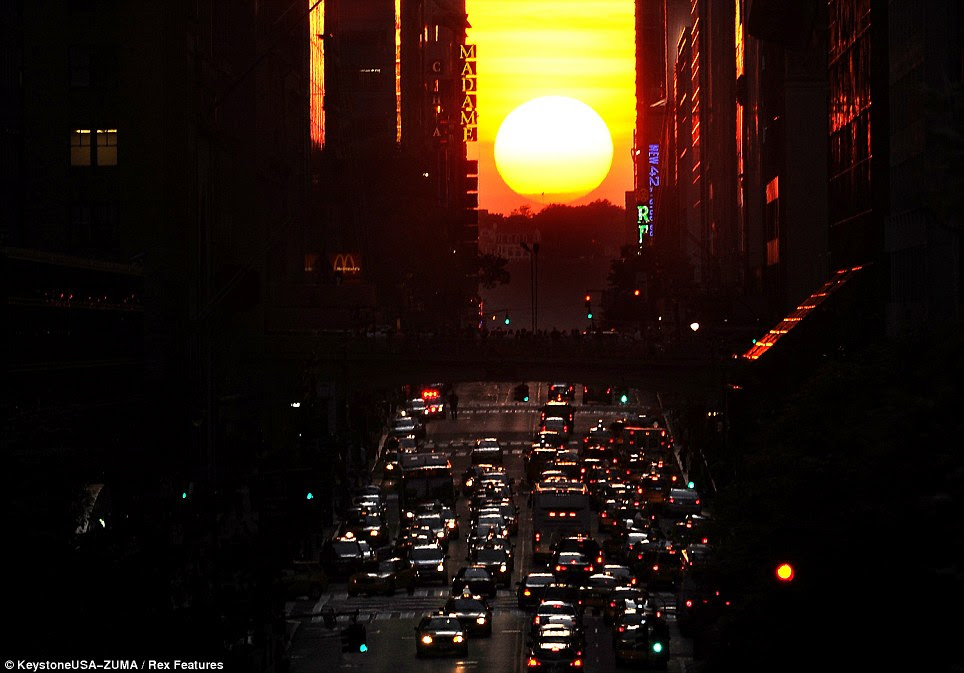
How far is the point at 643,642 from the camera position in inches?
1941

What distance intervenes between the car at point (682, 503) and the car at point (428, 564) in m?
19.1

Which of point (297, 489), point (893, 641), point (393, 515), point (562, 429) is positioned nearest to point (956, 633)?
point (893, 641)

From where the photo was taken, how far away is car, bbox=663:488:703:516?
88.8 metres

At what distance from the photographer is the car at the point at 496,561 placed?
70.1m

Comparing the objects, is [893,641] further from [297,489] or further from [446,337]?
[446,337]

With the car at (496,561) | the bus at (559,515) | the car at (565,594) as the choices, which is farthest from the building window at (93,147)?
the car at (565,594)

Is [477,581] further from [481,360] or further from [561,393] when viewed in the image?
[561,393]

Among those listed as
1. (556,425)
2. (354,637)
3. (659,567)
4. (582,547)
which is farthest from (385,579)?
(556,425)

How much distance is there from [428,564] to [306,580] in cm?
707

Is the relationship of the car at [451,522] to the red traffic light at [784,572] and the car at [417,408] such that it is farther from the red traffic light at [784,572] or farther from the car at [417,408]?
the car at [417,408]

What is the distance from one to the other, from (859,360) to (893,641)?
15.9 meters

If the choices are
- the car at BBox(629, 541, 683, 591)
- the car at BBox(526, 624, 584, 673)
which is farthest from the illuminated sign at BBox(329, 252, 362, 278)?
the car at BBox(526, 624, 584, 673)

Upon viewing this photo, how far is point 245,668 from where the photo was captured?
3806 centimetres

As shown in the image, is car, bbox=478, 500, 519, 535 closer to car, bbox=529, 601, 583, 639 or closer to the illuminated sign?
car, bbox=529, 601, 583, 639
